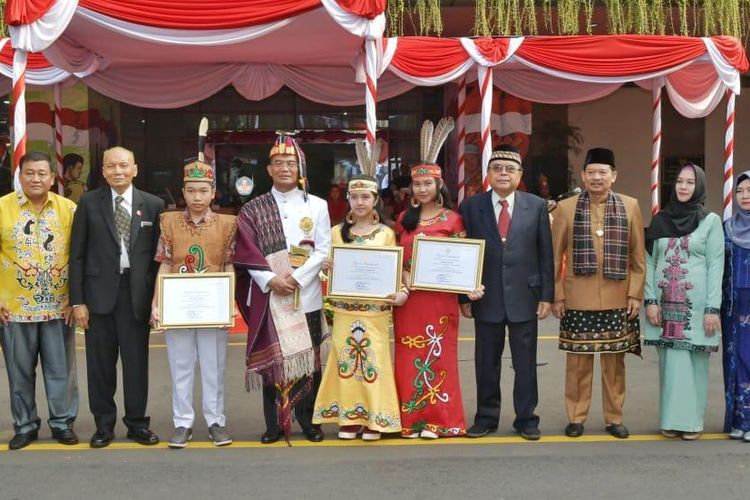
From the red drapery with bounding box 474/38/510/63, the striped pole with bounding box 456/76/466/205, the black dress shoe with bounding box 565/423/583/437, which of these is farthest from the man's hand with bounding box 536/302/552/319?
the striped pole with bounding box 456/76/466/205

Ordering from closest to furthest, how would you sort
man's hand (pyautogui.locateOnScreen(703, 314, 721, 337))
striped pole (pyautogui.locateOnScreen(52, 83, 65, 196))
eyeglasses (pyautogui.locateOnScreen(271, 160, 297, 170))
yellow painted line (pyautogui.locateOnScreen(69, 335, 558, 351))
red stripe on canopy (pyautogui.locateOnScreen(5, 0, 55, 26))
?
man's hand (pyautogui.locateOnScreen(703, 314, 721, 337)) → eyeglasses (pyautogui.locateOnScreen(271, 160, 297, 170)) → red stripe on canopy (pyautogui.locateOnScreen(5, 0, 55, 26)) → yellow painted line (pyautogui.locateOnScreen(69, 335, 558, 351)) → striped pole (pyautogui.locateOnScreen(52, 83, 65, 196))

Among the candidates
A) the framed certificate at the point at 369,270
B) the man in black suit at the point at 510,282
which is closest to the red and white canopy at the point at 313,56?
the man in black suit at the point at 510,282

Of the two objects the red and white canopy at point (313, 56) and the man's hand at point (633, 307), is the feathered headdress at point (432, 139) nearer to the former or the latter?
the man's hand at point (633, 307)

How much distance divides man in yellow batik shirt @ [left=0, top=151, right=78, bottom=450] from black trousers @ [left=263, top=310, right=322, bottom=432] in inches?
47.0

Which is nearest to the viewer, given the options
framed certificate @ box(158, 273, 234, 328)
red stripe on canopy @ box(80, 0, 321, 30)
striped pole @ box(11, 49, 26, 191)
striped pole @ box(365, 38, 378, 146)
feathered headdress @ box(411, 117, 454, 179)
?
framed certificate @ box(158, 273, 234, 328)

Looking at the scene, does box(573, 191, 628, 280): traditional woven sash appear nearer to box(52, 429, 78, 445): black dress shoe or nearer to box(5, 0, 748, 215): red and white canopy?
box(5, 0, 748, 215): red and white canopy

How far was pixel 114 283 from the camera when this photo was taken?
490 cm

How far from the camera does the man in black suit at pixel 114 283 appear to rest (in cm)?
489

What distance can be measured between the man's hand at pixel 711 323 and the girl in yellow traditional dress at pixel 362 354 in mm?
1778

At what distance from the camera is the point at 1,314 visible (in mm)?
4883

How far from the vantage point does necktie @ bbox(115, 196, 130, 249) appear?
16.2 ft

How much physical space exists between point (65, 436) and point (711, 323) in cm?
394

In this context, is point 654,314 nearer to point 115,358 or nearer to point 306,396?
point 306,396

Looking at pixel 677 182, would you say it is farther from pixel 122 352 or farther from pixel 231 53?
pixel 231 53
